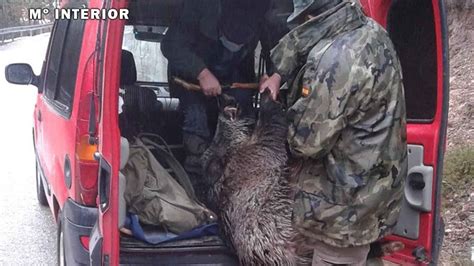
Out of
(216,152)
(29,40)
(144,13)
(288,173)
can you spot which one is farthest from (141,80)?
(29,40)

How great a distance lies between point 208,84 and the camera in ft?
13.1

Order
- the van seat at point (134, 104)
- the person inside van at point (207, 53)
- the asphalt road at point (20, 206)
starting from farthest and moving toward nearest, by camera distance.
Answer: the asphalt road at point (20, 206), the van seat at point (134, 104), the person inside van at point (207, 53)

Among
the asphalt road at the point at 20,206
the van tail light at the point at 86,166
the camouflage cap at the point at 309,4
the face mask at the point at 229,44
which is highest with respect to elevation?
the camouflage cap at the point at 309,4

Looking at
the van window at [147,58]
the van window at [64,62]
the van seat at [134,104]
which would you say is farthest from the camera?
the van window at [147,58]

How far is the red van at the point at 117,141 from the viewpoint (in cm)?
277

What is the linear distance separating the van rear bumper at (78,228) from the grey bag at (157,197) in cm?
31

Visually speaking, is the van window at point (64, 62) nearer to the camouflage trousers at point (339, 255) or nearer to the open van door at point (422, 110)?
the camouflage trousers at point (339, 255)

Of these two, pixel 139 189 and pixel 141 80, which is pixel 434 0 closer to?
pixel 139 189

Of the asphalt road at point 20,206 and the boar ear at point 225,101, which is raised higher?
the boar ear at point 225,101

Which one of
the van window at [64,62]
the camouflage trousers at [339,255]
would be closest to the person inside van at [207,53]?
the van window at [64,62]

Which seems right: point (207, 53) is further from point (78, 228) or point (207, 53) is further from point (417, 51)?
point (78, 228)

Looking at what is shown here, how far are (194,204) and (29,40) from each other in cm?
2833

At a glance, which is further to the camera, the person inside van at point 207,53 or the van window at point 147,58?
the van window at point 147,58

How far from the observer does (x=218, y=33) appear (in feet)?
14.2
